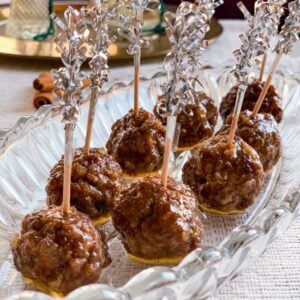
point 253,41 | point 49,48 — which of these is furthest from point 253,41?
point 49,48

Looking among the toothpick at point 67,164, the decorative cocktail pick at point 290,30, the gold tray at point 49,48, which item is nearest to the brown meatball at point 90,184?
the toothpick at point 67,164

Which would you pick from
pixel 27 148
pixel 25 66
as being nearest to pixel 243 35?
Result: pixel 27 148

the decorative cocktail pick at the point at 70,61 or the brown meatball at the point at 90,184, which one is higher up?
the decorative cocktail pick at the point at 70,61

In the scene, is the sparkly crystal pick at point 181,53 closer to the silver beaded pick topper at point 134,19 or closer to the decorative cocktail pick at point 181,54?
the decorative cocktail pick at point 181,54

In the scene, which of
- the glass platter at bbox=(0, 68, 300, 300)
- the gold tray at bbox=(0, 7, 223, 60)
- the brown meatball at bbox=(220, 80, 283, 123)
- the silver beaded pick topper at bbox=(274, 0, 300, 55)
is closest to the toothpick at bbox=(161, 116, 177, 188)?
the glass platter at bbox=(0, 68, 300, 300)

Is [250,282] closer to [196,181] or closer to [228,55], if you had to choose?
[196,181]

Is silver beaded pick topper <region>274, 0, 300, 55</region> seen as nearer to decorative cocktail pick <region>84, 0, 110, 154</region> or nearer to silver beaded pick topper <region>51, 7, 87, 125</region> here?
decorative cocktail pick <region>84, 0, 110, 154</region>
